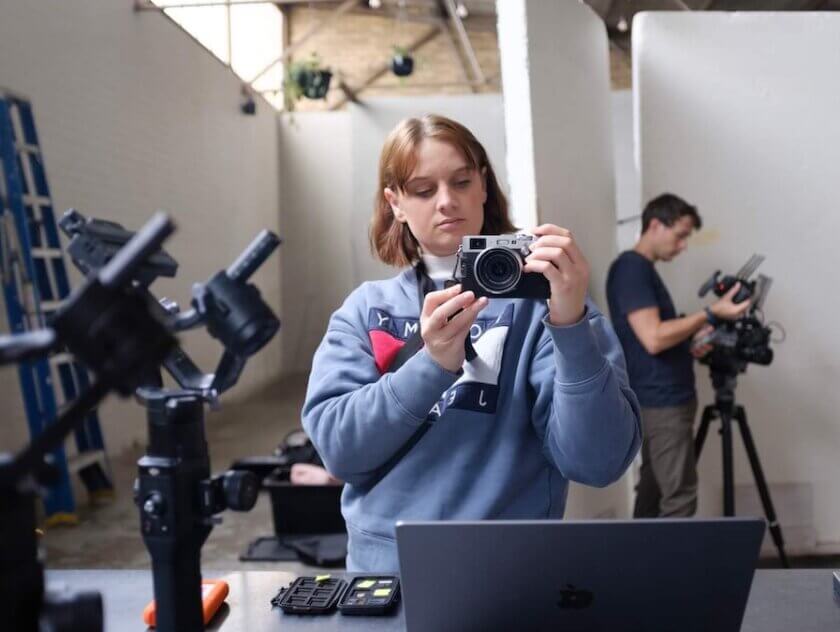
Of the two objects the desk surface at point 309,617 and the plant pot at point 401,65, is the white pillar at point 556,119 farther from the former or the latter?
the plant pot at point 401,65

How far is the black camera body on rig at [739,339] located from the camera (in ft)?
9.82

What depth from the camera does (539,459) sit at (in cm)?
127

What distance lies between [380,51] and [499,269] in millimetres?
9409

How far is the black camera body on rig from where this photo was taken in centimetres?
299

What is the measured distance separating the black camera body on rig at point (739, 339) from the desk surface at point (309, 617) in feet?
6.19

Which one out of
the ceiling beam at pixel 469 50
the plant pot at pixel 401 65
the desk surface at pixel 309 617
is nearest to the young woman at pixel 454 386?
the desk surface at pixel 309 617

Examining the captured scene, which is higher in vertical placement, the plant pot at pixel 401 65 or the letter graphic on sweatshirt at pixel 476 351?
the plant pot at pixel 401 65

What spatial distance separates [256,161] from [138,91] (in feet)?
8.95

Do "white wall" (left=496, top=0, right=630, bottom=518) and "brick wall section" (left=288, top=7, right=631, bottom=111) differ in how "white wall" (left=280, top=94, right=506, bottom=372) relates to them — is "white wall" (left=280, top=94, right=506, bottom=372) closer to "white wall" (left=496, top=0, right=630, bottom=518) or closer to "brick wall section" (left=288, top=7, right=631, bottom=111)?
"brick wall section" (left=288, top=7, right=631, bottom=111)

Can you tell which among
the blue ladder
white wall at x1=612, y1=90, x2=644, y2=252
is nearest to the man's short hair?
the blue ladder

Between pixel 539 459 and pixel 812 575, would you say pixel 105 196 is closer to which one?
pixel 539 459

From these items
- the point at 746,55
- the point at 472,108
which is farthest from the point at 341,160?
the point at 746,55

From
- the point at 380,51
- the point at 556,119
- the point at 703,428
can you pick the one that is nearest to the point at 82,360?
the point at 556,119

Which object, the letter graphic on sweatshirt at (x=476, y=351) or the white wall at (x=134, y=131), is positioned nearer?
the letter graphic on sweatshirt at (x=476, y=351)
